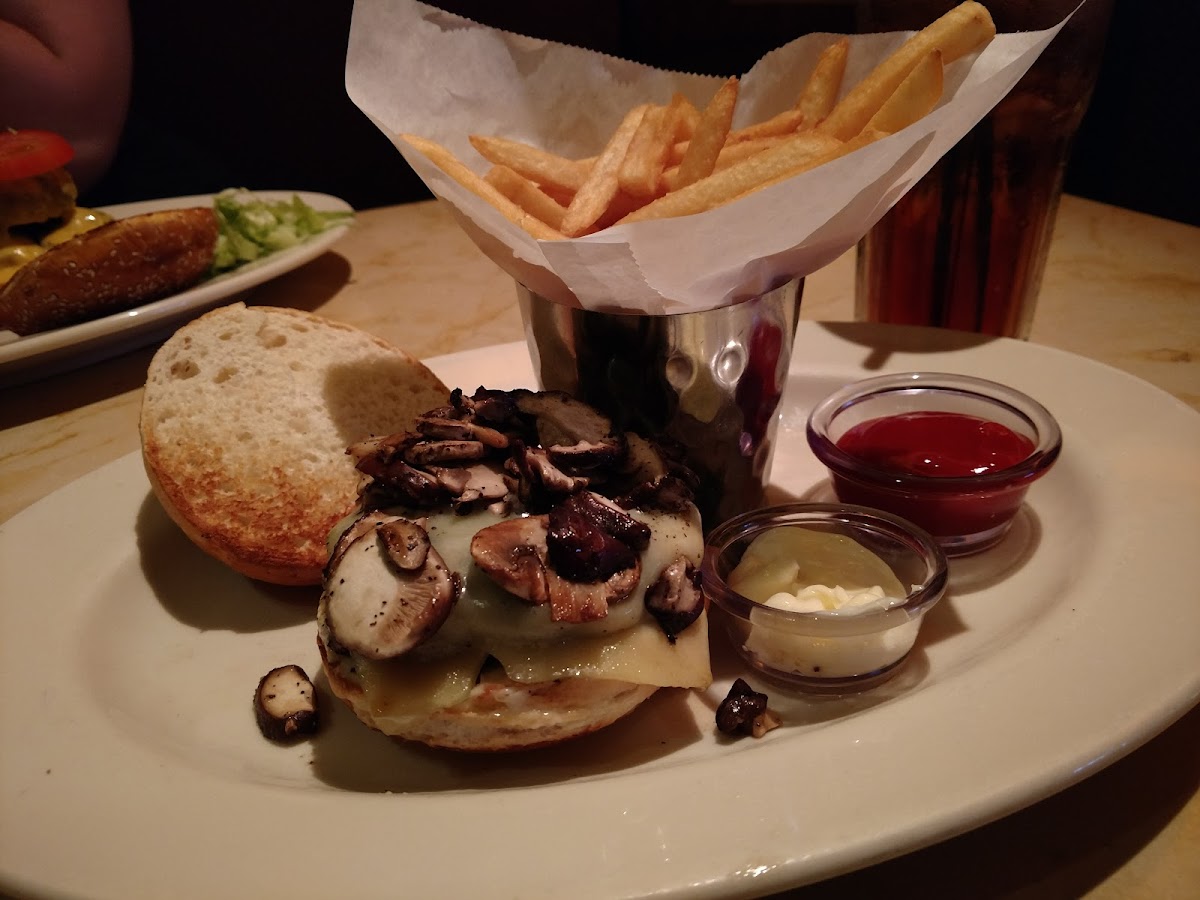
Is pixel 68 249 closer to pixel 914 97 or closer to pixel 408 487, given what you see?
pixel 408 487

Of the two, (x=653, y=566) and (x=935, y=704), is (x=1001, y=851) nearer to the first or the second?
(x=935, y=704)

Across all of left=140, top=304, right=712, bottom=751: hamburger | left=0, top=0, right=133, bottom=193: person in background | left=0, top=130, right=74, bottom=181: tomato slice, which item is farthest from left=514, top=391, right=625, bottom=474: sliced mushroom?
left=0, top=0, right=133, bottom=193: person in background

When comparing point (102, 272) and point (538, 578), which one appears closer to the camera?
point (538, 578)

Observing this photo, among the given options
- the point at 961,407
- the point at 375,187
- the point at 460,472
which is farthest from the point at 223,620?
the point at 375,187

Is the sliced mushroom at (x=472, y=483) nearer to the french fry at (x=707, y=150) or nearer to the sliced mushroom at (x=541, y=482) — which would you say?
the sliced mushroom at (x=541, y=482)

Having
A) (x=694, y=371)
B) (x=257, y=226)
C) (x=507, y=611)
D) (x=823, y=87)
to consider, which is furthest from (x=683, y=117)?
(x=257, y=226)

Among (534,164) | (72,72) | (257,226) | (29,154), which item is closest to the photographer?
(534,164)
